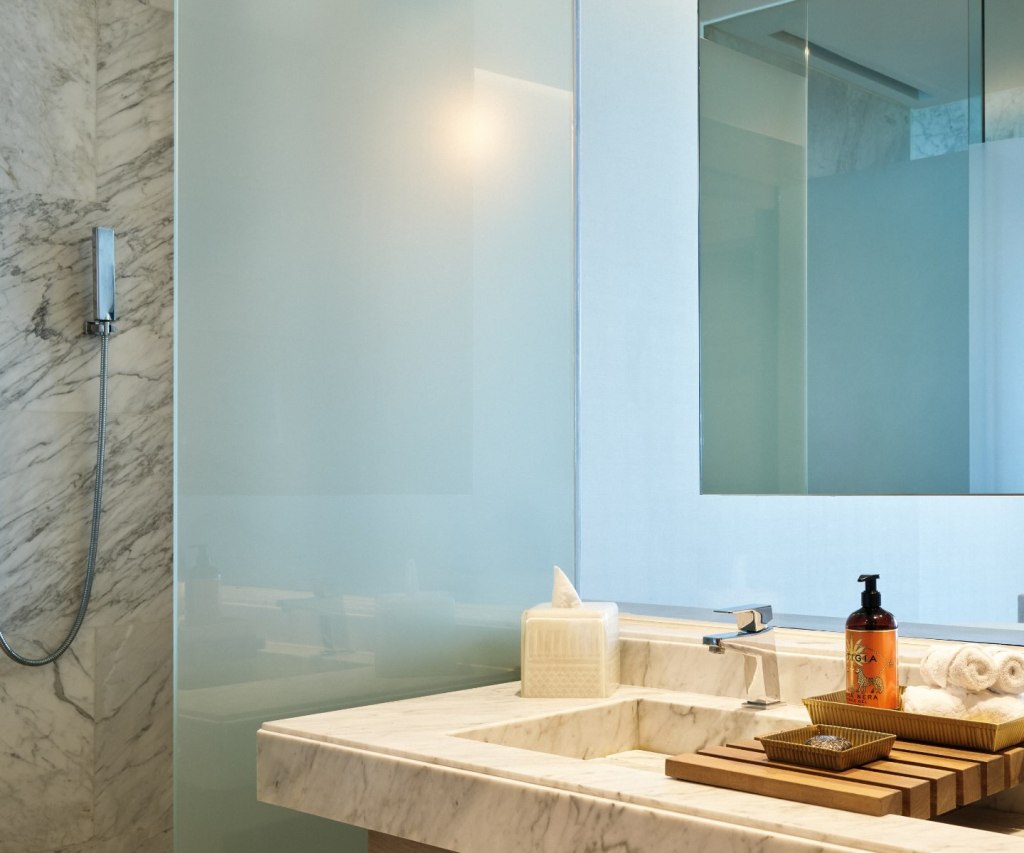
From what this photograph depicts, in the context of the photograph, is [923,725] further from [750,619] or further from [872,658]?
[750,619]

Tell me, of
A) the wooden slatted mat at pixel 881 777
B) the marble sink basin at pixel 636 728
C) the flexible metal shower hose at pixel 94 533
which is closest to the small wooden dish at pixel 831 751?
the wooden slatted mat at pixel 881 777

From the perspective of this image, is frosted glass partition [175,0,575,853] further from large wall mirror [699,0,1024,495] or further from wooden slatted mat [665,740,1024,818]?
wooden slatted mat [665,740,1024,818]

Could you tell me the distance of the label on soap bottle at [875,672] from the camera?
130 centimetres

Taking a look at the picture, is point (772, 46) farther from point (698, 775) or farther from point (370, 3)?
point (698, 775)

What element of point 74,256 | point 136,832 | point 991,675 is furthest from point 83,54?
point 991,675

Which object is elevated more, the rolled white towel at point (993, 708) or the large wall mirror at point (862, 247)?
the large wall mirror at point (862, 247)

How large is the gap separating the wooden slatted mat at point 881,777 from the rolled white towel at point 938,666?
0.27 feet

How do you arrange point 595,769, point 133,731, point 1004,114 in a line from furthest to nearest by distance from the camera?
point 133,731 < point 1004,114 < point 595,769

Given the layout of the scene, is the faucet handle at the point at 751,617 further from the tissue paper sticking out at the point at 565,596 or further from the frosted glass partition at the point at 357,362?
the frosted glass partition at the point at 357,362

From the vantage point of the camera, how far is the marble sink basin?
1472 mm

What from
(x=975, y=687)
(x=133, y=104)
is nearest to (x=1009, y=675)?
(x=975, y=687)

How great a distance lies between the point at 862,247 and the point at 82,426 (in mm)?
1554

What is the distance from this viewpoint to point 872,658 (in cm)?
131

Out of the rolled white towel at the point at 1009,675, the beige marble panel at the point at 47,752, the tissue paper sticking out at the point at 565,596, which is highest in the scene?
the tissue paper sticking out at the point at 565,596
